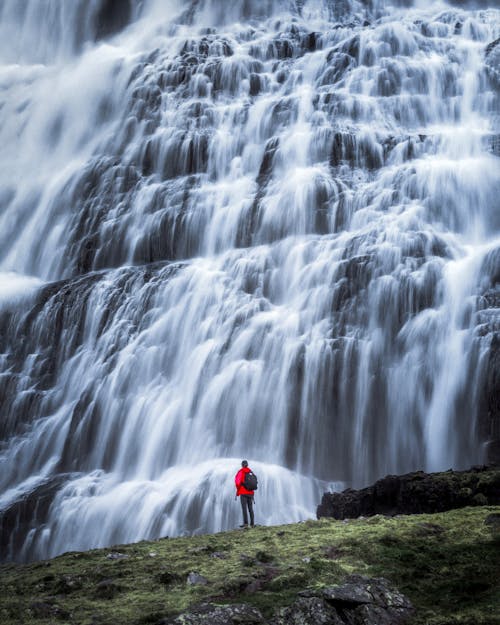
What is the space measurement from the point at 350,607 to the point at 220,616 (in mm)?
1288

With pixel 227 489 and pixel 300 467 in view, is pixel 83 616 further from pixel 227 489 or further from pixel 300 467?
pixel 300 467

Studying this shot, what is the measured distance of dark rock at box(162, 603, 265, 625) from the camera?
22.8 feet

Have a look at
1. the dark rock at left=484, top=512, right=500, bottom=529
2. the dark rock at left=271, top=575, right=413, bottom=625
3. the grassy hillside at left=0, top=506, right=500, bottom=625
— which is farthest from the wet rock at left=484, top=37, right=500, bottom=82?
the dark rock at left=271, top=575, right=413, bottom=625

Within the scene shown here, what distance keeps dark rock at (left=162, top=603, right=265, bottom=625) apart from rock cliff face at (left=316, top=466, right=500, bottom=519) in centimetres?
489

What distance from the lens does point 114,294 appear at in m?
28.6

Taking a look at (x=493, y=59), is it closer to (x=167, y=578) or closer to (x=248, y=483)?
(x=248, y=483)

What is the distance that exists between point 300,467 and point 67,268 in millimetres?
19019

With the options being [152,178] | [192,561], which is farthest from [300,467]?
[152,178]

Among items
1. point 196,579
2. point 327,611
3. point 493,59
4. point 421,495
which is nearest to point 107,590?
point 196,579

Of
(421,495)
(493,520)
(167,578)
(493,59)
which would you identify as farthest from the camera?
(493,59)

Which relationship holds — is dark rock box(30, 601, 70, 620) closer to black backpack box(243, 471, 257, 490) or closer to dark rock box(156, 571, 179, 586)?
dark rock box(156, 571, 179, 586)

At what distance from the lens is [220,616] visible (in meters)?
7.06

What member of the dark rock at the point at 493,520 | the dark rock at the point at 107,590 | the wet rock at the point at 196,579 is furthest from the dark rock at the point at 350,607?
the dark rock at the point at 107,590

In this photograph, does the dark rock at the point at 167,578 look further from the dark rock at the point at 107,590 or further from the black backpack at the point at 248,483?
the black backpack at the point at 248,483
